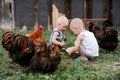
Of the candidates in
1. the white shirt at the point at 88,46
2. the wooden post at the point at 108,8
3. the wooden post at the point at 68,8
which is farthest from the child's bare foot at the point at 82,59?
the wooden post at the point at 68,8

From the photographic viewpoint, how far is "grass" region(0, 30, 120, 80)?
23.7 ft

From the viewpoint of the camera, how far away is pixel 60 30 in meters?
9.10

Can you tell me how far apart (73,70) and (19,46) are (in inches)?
51.8

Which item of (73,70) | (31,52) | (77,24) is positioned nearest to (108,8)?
(77,24)

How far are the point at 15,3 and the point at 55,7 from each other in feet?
6.04

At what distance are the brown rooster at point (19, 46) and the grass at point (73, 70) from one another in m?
0.35

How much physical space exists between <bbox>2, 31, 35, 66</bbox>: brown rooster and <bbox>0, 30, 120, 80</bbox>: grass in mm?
354

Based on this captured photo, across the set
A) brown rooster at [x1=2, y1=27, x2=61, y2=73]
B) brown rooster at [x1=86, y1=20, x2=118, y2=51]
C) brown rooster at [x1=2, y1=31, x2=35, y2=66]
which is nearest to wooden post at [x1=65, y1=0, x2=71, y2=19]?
brown rooster at [x1=86, y1=20, x2=118, y2=51]

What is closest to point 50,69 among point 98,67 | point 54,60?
point 54,60

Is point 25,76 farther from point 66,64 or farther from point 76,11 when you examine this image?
point 76,11

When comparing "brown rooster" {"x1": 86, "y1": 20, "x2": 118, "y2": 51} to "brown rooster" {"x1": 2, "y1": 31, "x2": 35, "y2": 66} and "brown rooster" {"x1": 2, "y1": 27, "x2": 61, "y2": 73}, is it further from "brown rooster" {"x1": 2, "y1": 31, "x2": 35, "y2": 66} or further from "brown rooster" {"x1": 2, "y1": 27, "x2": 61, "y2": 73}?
"brown rooster" {"x1": 2, "y1": 31, "x2": 35, "y2": 66}

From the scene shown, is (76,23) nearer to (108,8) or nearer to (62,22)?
(62,22)

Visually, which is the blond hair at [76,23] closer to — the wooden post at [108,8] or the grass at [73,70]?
the grass at [73,70]

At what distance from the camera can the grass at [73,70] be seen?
723cm
